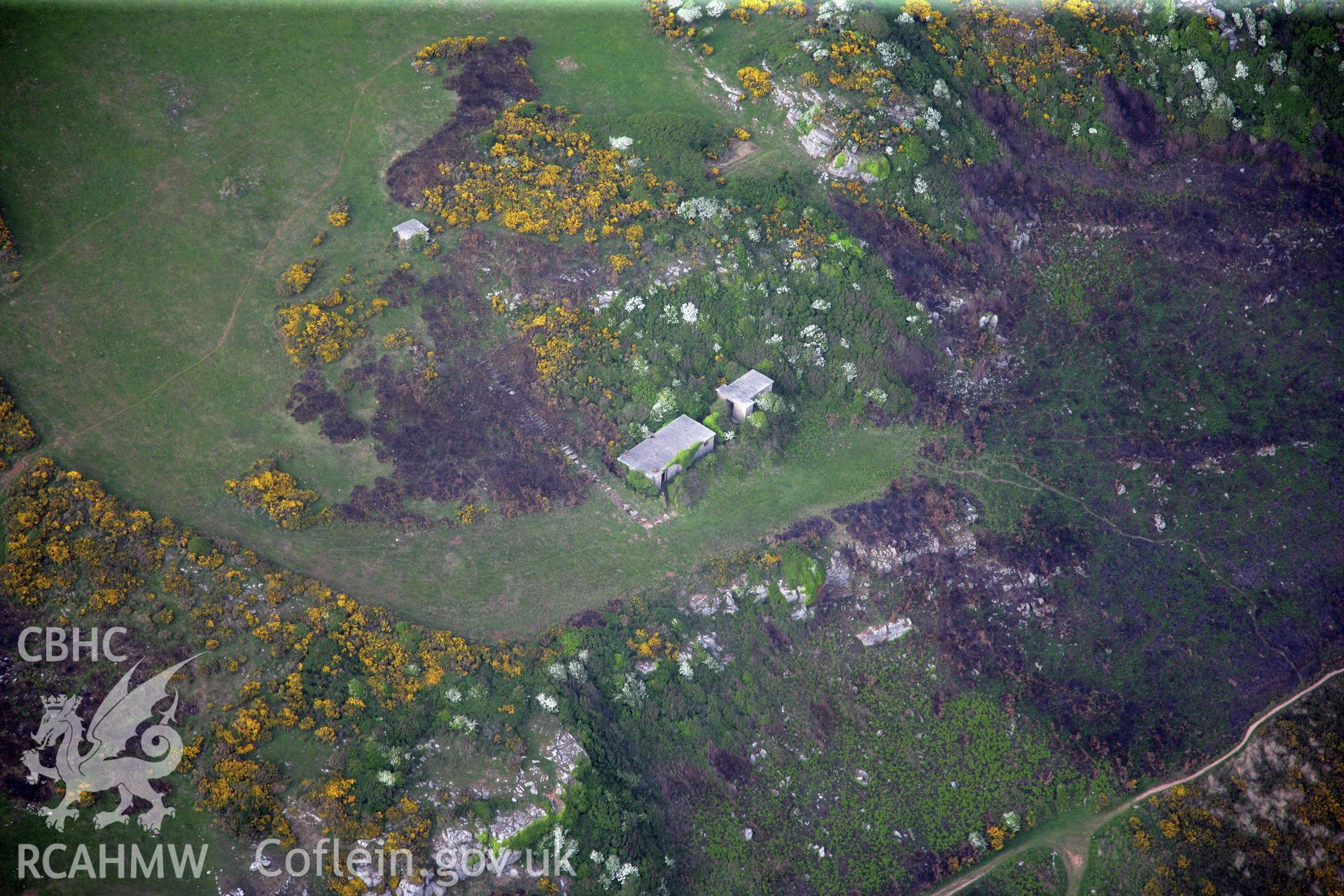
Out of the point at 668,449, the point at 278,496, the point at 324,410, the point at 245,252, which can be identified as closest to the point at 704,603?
the point at 668,449

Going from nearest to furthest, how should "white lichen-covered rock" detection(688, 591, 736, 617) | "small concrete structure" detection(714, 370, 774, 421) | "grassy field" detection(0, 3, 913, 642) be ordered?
1. "grassy field" detection(0, 3, 913, 642)
2. "white lichen-covered rock" detection(688, 591, 736, 617)
3. "small concrete structure" detection(714, 370, 774, 421)

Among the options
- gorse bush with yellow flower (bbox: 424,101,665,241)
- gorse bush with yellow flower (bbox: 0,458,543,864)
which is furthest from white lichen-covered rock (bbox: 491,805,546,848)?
gorse bush with yellow flower (bbox: 424,101,665,241)

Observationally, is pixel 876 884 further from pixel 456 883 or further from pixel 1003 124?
pixel 1003 124

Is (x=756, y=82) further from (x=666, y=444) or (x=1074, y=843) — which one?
(x=1074, y=843)

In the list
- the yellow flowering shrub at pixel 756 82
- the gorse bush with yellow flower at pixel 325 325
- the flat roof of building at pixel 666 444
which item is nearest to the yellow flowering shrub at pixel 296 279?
the gorse bush with yellow flower at pixel 325 325

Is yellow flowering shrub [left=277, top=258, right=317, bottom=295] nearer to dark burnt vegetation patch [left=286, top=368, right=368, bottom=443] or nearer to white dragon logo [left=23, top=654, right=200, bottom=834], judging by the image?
dark burnt vegetation patch [left=286, top=368, right=368, bottom=443]
